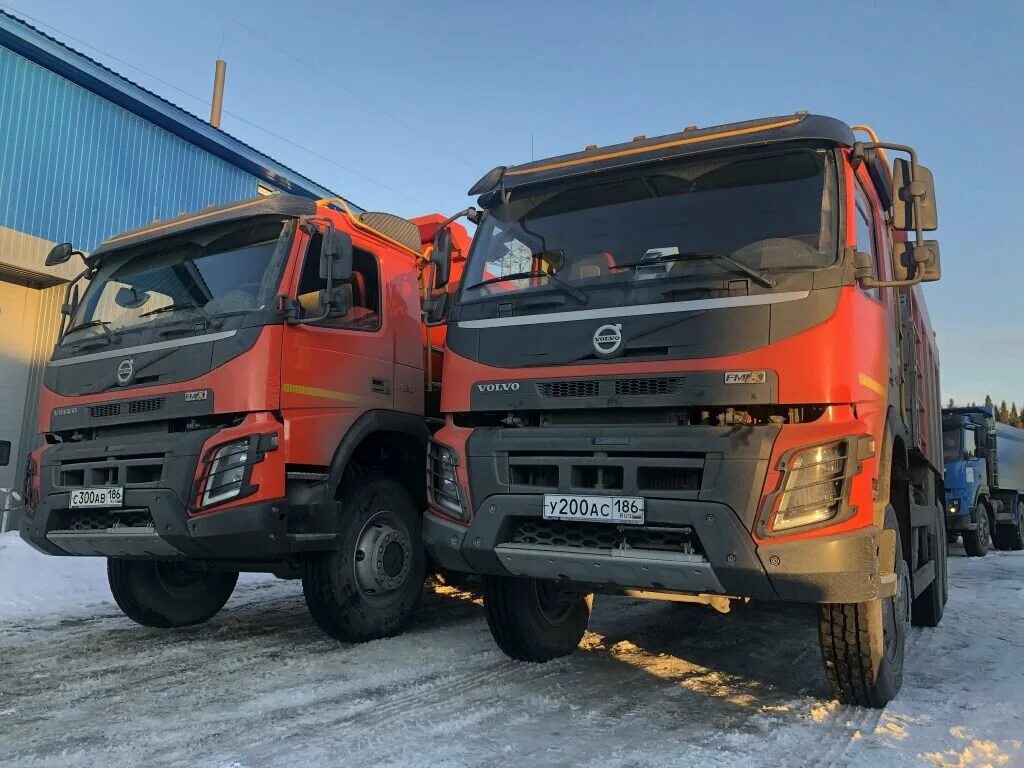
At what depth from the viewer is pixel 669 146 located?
398 cm

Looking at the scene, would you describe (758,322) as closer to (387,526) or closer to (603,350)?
(603,350)

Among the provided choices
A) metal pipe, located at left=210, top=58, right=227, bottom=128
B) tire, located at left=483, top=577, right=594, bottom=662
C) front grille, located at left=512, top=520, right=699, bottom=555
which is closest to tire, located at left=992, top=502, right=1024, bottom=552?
tire, located at left=483, top=577, right=594, bottom=662

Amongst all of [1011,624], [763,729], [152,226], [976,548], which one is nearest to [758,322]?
[763,729]

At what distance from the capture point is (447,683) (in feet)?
13.7

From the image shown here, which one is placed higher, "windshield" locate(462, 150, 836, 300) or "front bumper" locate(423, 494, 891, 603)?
"windshield" locate(462, 150, 836, 300)

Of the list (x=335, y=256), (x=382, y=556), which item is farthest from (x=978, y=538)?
(x=335, y=256)

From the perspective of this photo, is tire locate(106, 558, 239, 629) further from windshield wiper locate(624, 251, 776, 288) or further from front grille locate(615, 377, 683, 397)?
windshield wiper locate(624, 251, 776, 288)

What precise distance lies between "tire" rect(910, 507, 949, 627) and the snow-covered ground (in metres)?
0.17

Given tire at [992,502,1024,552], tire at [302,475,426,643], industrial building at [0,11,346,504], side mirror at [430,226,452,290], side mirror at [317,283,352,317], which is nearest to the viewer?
side mirror at [430,226,452,290]

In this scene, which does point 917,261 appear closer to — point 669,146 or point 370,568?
point 669,146

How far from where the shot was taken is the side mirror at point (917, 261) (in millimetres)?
3646

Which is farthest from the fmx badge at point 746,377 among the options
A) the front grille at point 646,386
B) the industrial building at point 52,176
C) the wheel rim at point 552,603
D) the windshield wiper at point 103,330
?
the industrial building at point 52,176

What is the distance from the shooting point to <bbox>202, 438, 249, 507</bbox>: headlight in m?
4.28

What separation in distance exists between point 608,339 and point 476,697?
1.96 m
